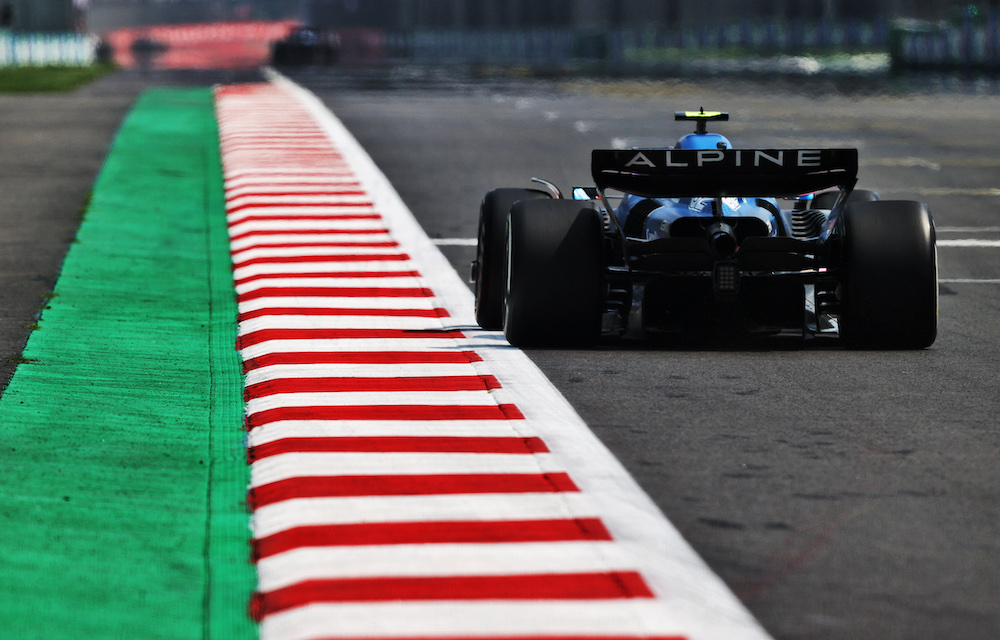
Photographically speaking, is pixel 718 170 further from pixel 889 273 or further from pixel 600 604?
pixel 600 604

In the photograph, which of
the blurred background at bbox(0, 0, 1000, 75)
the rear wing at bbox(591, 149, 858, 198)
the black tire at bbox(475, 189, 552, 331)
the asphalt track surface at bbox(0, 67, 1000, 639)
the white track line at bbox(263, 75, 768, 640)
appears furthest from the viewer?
the blurred background at bbox(0, 0, 1000, 75)

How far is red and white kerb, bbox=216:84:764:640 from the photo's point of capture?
179 inches

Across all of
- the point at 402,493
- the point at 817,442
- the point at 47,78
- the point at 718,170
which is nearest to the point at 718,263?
the point at 718,170

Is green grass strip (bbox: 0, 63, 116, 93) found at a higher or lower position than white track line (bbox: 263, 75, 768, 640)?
higher

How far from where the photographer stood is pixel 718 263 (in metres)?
8.14

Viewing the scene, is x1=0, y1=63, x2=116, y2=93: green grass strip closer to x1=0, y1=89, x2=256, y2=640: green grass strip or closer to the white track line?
x1=0, y1=89, x2=256, y2=640: green grass strip

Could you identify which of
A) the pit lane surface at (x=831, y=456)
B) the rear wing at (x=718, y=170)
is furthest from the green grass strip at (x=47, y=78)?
the rear wing at (x=718, y=170)

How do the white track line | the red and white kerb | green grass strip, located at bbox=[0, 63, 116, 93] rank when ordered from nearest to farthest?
1. the white track line
2. the red and white kerb
3. green grass strip, located at bbox=[0, 63, 116, 93]

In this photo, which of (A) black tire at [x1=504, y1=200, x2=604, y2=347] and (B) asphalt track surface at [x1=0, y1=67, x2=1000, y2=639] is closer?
(B) asphalt track surface at [x1=0, y1=67, x2=1000, y2=639]

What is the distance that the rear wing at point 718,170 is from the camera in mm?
8141

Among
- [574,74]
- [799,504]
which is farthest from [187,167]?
[574,74]

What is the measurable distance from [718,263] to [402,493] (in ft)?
9.55

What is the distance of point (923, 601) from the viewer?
4.67 m

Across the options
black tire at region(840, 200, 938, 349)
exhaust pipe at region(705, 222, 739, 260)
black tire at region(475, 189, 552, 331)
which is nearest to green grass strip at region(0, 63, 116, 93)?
black tire at region(475, 189, 552, 331)
